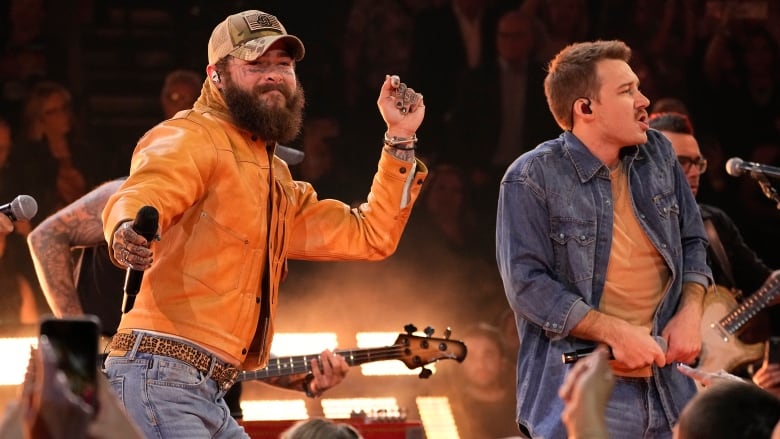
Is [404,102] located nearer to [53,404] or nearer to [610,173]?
[610,173]

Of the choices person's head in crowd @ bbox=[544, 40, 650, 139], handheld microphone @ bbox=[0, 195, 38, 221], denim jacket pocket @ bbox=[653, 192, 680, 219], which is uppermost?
person's head in crowd @ bbox=[544, 40, 650, 139]

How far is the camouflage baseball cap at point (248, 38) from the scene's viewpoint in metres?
4.43

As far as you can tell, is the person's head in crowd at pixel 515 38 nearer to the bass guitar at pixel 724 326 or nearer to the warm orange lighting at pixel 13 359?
the bass guitar at pixel 724 326

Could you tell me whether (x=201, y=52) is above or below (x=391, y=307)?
above

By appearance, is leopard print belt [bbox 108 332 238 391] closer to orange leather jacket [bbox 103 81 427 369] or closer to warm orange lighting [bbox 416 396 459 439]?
orange leather jacket [bbox 103 81 427 369]

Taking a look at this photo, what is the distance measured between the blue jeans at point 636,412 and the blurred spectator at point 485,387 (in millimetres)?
5425

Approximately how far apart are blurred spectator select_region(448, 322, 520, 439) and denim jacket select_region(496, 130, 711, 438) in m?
5.23

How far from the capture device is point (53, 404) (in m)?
1.64

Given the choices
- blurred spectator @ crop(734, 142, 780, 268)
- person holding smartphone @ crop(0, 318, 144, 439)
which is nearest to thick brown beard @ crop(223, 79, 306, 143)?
person holding smartphone @ crop(0, 318, 144, 439)

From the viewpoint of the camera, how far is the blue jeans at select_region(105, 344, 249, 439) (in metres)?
3.99

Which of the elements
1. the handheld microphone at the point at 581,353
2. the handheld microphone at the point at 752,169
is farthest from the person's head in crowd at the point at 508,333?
the handheld microphone at the point at 581,353

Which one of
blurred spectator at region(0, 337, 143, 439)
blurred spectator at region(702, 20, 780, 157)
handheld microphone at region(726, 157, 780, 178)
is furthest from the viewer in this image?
blurred spectator at region(702, 20, 780, 157)

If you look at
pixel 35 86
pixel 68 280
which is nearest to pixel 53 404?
pixel 68 280

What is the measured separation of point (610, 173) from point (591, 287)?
47 centimetres
